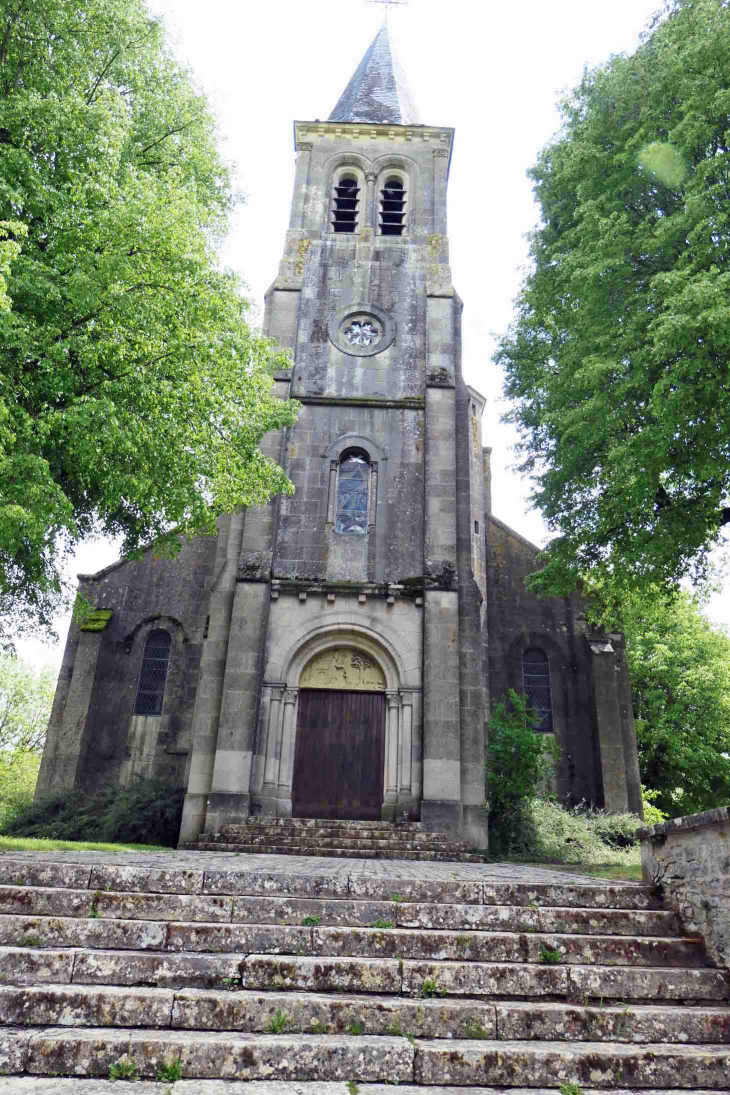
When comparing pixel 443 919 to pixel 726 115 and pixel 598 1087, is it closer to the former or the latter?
pixel 598 1087

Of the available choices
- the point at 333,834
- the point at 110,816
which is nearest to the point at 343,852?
the point at 333,834

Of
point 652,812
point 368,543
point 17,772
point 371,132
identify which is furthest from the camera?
point 17,772

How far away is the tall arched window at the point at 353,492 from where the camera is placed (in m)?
16.2

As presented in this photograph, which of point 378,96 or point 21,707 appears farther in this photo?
point 21,707

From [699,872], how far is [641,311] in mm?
9146

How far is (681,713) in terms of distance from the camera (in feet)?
82.1

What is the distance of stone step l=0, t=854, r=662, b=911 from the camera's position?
6020mm

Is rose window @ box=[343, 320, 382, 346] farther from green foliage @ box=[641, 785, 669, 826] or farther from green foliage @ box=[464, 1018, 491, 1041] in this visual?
green foliage @ box=[464, 1018, 491, 1041]

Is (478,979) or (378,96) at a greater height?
(378,96)

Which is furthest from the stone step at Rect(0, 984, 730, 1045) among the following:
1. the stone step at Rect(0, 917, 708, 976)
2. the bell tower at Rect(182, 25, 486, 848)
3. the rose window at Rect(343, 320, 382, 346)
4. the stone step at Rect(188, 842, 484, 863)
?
the rose window at Rect(343, 320, 382, 346)

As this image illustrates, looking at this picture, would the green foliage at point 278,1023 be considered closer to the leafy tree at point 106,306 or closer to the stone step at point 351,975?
the stone step at point 351,975

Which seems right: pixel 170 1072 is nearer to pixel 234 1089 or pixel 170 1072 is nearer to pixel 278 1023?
pixel 234 1089

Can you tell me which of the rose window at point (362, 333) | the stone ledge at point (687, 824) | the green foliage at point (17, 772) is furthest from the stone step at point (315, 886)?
the green foliage at point (17, 772)

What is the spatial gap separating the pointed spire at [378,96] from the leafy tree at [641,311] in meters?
9.80
